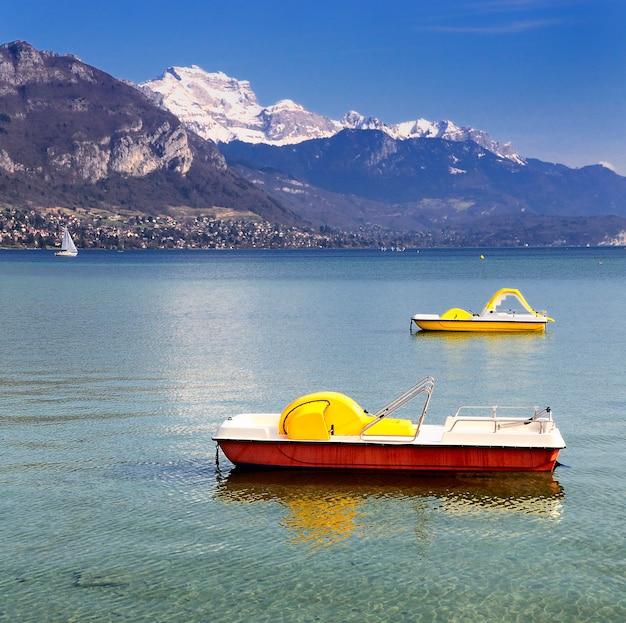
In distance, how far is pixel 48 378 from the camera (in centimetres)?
4353

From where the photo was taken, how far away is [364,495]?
24.1 m

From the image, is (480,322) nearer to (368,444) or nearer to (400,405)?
(400,405)

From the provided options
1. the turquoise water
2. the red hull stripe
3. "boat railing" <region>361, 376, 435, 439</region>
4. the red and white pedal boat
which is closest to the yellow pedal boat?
the turquoise water

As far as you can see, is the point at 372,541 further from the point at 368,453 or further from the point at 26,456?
the point at 26,456

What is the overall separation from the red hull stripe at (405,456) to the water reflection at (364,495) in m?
0.29

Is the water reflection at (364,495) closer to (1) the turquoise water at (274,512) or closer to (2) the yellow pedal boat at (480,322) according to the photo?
(1) the turquoise water at (274,512)

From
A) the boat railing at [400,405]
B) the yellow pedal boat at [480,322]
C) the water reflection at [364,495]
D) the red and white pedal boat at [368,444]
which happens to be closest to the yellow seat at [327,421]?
the red and white pedal boat at [368,444]

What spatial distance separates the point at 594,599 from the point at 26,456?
57.9 ft

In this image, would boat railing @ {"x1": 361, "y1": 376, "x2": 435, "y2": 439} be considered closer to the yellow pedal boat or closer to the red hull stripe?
the red hull stripe

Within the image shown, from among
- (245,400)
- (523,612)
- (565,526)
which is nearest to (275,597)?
(523,612)

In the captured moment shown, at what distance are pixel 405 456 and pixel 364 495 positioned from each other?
1.96 metres

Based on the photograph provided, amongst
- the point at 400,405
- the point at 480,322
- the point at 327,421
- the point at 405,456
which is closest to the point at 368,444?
the point at 405,456

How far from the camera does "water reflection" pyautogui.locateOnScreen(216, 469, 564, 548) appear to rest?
22.0 meters

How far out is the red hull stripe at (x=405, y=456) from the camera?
25.3 m
